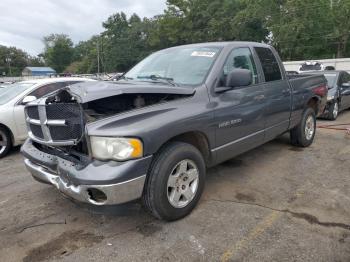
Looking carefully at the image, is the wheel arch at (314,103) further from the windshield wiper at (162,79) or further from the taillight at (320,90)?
the windshield wiper at (162,79)

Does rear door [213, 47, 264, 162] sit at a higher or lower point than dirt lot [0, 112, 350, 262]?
higher

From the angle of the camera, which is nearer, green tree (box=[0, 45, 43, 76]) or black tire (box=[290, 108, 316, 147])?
black tire (box=[290, 108, 316, 147])

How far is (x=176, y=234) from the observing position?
10.1 ft

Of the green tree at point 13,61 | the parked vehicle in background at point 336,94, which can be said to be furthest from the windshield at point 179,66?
the green tree at point 13,61

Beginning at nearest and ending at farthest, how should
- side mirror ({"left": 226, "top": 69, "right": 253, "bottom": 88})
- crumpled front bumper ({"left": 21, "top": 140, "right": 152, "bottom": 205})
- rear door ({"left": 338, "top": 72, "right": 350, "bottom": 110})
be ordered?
crumpled front bumper ({"left": 21, "top": 140, "right": 152, "bottom": 205}), side mirror ({"left": 226, "top": 69, "right": 253, "bottom": 88}), rear door ({"left": 338, "top": 72, "right": 350, "bottom": 110})

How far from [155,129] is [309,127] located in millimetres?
4101

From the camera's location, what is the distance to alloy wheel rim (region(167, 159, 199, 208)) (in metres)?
3.17

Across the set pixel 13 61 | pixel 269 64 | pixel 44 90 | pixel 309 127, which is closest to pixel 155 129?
pixel 269 64

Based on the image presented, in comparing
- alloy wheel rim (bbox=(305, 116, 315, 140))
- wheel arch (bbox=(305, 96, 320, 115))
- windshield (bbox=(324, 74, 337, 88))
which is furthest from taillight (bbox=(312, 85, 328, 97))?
windshield (bbox=(324, 74, 337, 88))

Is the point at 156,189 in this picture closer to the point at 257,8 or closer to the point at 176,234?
the point at 176,234

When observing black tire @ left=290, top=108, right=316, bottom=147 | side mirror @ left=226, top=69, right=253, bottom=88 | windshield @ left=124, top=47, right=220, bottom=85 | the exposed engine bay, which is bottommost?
black tire @ left=290, top=108, right=316, bottom=147

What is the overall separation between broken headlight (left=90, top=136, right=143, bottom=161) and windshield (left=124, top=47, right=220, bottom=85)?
1.25m

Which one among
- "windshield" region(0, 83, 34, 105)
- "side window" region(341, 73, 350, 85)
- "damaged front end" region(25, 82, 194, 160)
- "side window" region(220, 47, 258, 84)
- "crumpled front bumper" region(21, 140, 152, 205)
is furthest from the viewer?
"side window" region(341, 73, 350, 85)

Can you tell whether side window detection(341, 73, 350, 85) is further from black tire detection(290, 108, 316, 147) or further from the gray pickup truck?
the gray pickup truck
